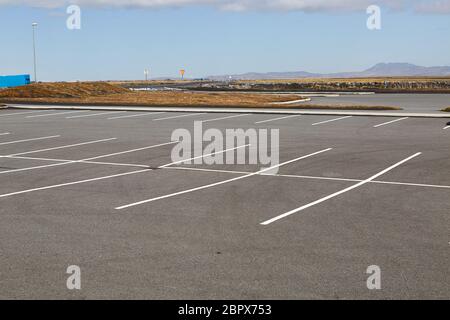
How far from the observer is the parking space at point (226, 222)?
6.21 m

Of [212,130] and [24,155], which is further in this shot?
[212,130]

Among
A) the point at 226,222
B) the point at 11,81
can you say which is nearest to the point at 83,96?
the point at 11,81

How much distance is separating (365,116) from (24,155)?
1681 centimetres

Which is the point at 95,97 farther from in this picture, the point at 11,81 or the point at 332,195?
the point at 332,195

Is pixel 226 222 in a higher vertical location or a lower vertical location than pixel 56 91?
lower

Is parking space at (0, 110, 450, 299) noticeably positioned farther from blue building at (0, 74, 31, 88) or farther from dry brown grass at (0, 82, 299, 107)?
blue building at (0, 74, 31, 88)

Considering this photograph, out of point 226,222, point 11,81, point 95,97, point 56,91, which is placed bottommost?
point 226,222

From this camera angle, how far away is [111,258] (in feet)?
23.0

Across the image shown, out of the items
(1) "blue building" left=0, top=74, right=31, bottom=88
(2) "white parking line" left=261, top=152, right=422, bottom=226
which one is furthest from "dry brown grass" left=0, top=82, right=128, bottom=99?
(2) "white parking line" left=261, top=152, right=422, bottom=226

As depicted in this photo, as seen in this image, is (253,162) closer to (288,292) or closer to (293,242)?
(293,242)

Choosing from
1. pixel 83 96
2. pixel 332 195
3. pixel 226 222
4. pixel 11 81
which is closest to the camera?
pixel 226 222

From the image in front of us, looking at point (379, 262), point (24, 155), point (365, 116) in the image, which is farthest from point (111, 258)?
point (365, 116)

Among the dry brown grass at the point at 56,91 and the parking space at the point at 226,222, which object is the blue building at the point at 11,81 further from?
the parking space at the point at 226,222

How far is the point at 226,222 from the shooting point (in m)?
8.71
